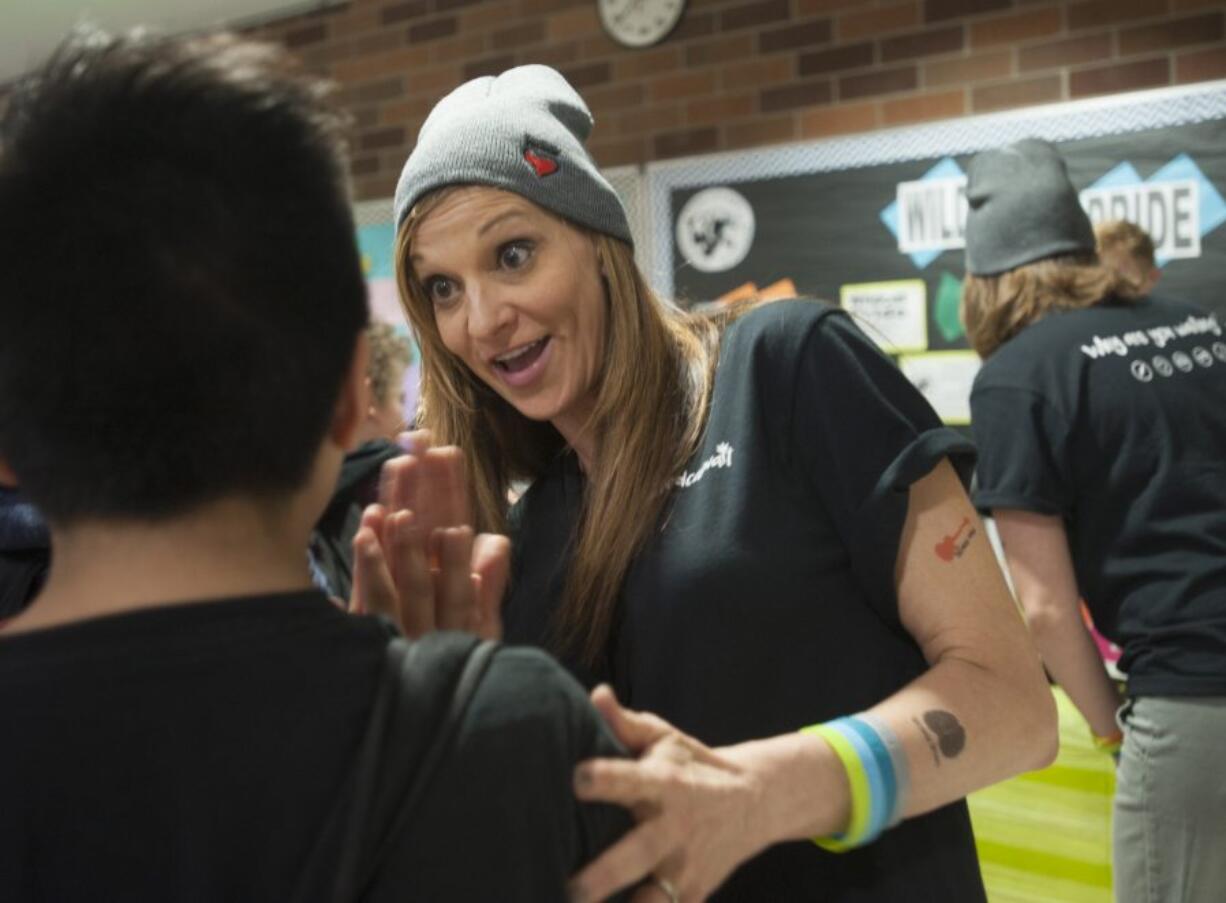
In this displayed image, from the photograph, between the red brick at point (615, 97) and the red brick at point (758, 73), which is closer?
the red brick at point (758, 73)

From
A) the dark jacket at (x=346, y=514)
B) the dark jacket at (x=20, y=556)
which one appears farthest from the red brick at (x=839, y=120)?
the dark jacket at (x=20, y=556)

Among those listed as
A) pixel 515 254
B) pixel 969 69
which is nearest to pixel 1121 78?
pixel 969 69

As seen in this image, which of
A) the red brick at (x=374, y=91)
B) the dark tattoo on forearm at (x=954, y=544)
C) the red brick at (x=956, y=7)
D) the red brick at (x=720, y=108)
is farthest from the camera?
the red brick at (x=374, y=91)

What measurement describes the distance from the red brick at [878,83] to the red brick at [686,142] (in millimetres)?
488

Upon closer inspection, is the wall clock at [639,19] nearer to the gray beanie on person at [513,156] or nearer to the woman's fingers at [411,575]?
the gray beanie on person at [513,156]

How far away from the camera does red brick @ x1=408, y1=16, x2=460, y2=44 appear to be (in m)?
4.57

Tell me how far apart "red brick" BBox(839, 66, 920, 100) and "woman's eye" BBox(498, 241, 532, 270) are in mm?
2695

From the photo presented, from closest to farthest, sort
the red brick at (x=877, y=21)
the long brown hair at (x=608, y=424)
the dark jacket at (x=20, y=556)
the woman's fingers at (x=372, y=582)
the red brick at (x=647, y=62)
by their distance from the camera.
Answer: the woman's fingers at (x=372, y=582), the long brown hair at (x=608, y=424), the dark jacket at (x=20, y=556), the red brick at (x=877, y=21), the red brick at (x=647, y=62)

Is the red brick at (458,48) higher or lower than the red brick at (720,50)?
higher

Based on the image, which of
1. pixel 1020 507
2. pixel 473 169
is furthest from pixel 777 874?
pixel 1020 507

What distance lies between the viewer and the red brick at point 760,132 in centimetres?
391

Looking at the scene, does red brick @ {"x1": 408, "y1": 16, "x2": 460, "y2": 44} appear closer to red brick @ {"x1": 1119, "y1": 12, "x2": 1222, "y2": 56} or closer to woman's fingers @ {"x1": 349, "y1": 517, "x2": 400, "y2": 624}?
red brick @ {"x1": 1119, "y1": 12, "x2": 1222, "y2": 56}

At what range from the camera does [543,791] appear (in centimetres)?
65

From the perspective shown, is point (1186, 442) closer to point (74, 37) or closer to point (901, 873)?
point (901, 873)
